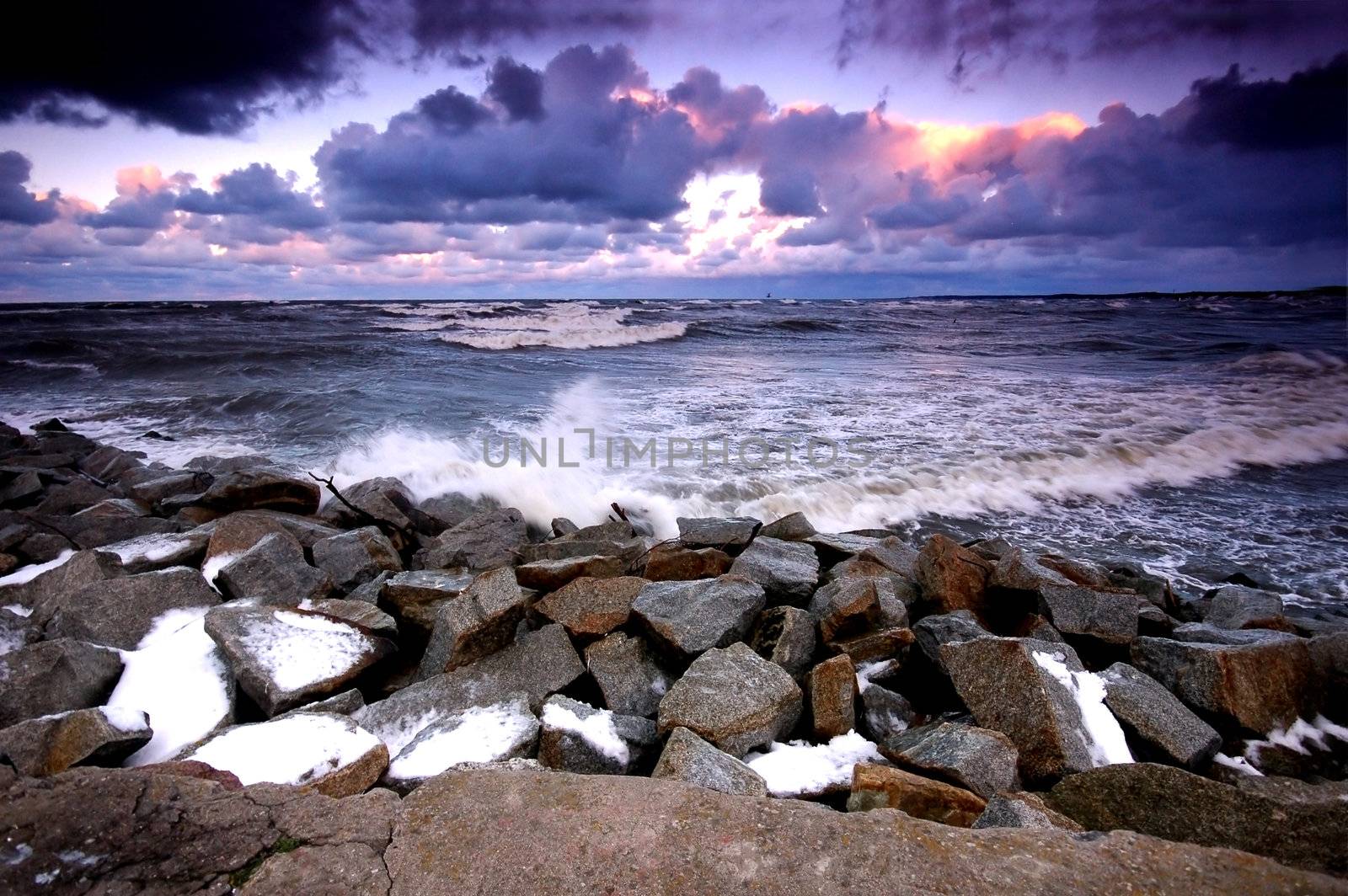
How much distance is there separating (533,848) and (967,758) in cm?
144

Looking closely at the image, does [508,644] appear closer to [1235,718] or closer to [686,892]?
[686,892]

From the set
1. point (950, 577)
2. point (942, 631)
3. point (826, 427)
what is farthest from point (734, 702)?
point (826, 427)

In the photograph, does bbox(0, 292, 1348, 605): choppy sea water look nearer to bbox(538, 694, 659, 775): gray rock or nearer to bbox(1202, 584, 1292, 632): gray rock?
bbox(1202, 584, 1292, 632): gray rock

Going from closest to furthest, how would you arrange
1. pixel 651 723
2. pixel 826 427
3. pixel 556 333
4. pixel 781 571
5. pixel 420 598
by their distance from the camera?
pixel 651 723 < pixel 420 598 < pixel 781 571 < pixel 826 427 < pixel 556 333

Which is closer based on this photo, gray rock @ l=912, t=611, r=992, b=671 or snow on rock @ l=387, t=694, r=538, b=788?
snow on rock @ l=387, t=694, r=538, b=788

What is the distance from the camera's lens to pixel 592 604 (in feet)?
11.1

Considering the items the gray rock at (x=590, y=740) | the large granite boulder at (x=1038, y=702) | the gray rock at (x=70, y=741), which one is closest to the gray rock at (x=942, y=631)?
the large granite boulder at (x=1038, y=702)

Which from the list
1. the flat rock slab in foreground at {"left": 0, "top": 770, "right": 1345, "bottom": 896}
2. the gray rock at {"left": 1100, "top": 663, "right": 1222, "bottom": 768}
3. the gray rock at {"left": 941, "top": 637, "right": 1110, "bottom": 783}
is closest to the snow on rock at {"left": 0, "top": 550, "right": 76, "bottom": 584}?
the flat rock slab in foreground at {"left": 0, "top": 770, "right": 1345, "bottom": 896}

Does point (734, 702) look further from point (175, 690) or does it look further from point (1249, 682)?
point (175, 690)

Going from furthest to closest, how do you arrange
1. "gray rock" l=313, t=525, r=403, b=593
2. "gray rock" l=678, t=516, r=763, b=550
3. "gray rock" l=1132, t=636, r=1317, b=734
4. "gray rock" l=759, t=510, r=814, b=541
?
1. "gray rock" l=759, t=510, r=814, b=541
2. "gray rock" l=678, t=516, r=763, b=550
3. "gray rock" l=313, t=525, r=403, b=593
4. "gray rock" l=1132, t=636, r=1317, b=734

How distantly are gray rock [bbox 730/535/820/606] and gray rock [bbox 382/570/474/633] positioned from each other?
1612 millimetres

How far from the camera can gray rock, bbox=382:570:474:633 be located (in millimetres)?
3666

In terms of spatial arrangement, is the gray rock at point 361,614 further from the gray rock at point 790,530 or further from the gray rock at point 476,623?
the gray rock at point 790,530

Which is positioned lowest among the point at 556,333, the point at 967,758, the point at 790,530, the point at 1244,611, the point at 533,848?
the point at 1244,611
